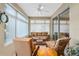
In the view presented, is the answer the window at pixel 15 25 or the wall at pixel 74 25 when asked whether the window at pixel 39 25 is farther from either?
the wall at pixel 74 25

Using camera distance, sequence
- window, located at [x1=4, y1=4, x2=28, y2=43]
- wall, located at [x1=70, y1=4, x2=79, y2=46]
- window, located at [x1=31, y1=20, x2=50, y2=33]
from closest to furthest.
Result: window, located at [x1=4, y1=4, x2=28, y2=43] → wall, located at [x1=70, y1=4, x2=79, y2=46] → window, located at [x1=31, y1=20, x2=50, y2=33]

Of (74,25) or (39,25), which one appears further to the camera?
(39,25)

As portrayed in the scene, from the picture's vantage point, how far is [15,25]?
3.75m

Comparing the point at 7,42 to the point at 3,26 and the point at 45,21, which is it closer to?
the point at 3,26

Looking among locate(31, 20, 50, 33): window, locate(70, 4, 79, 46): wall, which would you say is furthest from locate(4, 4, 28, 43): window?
locate(70, 4, 79, 46): wall

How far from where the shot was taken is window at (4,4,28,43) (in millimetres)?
Answer: 3508

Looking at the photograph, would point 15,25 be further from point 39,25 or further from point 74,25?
point 74,25

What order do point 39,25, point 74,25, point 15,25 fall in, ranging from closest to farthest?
point 15,25 < point 74,25 < point 39,25

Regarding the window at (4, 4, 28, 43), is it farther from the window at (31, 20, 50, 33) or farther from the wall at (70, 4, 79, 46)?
the wall at (70, 4, 79, 46)

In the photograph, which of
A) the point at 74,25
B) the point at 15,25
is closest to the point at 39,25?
the point at 15,25

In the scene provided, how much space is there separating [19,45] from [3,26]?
704mm

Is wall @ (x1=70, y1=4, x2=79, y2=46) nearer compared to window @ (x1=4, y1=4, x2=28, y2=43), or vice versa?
window @ (x1=4, y1=4, x2=28, y2=43)

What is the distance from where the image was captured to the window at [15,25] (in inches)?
138

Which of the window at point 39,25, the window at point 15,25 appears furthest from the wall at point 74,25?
the window at point 15,25
